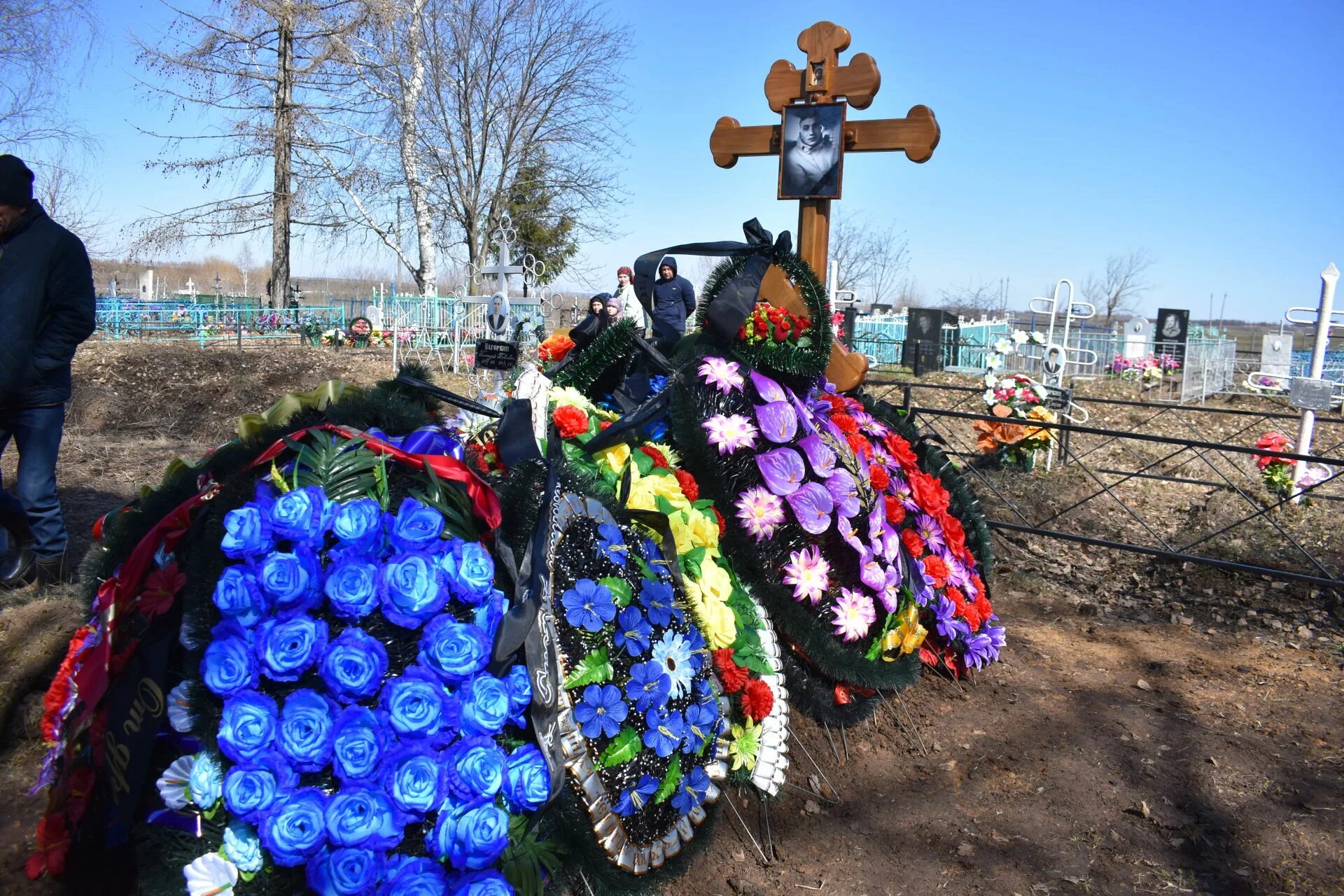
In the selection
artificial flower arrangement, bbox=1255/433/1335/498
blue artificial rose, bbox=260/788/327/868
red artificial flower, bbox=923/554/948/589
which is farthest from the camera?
artificial flower arrangement, bbox=1255/433/1335/498

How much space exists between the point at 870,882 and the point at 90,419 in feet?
32.5

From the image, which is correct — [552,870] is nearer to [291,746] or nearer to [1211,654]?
[291,746]

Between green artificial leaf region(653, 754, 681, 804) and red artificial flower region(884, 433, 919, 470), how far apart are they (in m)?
2.11

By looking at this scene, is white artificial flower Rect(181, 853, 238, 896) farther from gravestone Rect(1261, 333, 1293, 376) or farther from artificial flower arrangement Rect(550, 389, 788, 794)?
gravestone Rect(1261, 333, 1293, 376)

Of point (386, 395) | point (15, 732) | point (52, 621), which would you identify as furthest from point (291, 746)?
point (52, 621)

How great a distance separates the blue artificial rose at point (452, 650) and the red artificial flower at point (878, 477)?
210cm

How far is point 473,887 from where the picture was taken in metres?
1.97

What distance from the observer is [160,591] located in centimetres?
221

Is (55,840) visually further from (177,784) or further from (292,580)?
(292,580)

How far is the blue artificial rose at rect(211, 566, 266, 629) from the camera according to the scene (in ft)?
6.55

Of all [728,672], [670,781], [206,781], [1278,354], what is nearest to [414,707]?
[206,781]

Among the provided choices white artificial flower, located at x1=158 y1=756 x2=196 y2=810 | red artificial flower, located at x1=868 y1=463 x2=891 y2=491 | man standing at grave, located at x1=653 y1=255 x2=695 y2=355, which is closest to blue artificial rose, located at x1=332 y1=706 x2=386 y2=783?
white artificial flower, located at x1=158 y1=756 x2=196 y2=810

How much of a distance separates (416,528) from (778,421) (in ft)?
5.41

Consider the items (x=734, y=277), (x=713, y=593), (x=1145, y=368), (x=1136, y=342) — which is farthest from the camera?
(x=1136, y=342)
